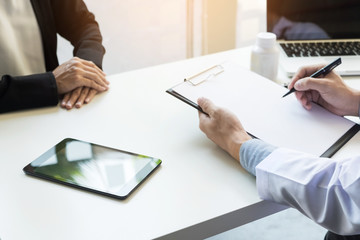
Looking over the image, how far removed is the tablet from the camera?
0.79m

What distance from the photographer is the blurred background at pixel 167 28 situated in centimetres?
213

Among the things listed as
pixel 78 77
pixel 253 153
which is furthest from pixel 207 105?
pixel 78 77

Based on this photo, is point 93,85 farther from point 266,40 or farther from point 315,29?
point 315,29

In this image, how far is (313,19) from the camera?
1337 millimetres

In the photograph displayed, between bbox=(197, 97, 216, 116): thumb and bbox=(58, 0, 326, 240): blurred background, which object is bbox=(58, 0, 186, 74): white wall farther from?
bbox=(197, 97, 216, 116): thumb

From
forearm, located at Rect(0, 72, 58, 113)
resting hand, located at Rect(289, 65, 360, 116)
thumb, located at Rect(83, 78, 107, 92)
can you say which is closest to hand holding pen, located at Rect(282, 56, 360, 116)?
resting hand, located at Rect(289, 65, 360, 116)

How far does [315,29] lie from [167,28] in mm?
1083

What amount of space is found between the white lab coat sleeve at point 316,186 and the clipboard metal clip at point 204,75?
1.08ft

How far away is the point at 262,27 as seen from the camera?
2506 mm

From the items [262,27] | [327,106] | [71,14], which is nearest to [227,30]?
[262,27]

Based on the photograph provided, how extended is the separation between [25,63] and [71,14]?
23cm

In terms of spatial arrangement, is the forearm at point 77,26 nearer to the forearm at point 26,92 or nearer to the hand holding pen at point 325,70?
the forearm at point 26,92

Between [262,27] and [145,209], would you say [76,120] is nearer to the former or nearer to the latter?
[145,209]

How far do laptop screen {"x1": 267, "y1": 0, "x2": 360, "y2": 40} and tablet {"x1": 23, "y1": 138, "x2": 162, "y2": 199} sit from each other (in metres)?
0.72
